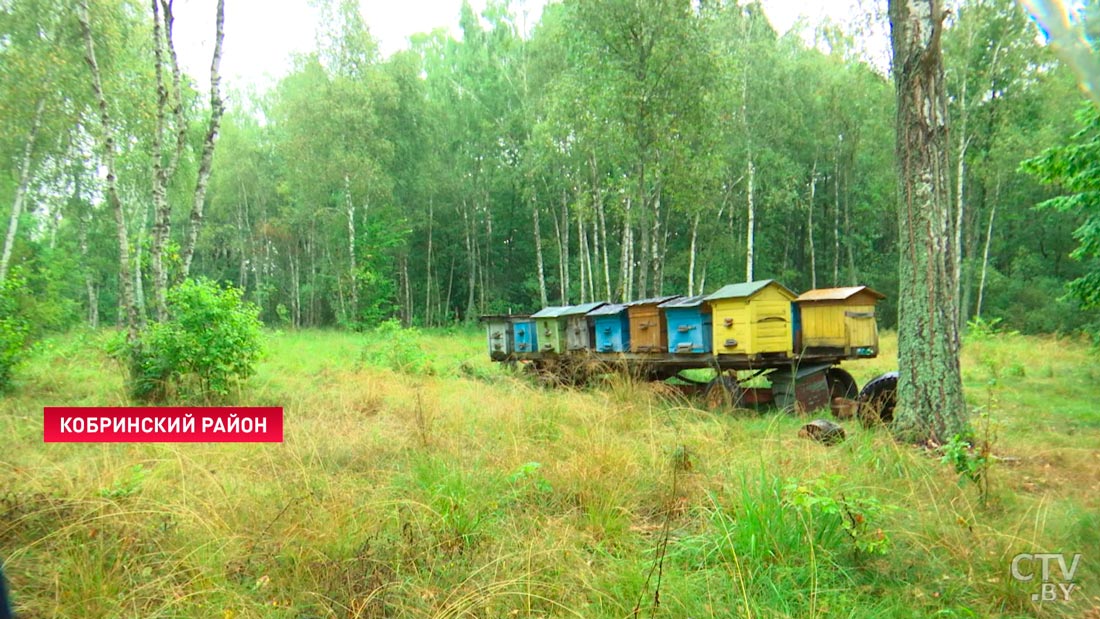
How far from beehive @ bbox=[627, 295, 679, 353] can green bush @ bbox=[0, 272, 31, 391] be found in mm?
8079

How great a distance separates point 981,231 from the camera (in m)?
30.2

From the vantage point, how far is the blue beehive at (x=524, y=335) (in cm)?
1098

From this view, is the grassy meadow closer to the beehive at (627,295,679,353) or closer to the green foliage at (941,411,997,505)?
the green foliage at (941,411,997,505)

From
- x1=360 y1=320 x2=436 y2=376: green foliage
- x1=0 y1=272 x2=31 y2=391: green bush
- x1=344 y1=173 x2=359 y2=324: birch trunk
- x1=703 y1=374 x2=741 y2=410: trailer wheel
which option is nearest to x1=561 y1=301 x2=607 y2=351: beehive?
x1=703 y1=374 x2=741 y2=410: trailer wheel

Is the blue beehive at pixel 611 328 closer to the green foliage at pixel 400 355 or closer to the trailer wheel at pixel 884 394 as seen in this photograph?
the trailer wheel at pixel 884 394

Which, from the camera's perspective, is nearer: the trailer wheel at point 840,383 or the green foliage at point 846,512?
the green foliage at point 846,512

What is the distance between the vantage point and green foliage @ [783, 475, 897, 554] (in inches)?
112

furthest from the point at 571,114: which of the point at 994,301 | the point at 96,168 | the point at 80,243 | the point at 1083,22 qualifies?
the point at 994,301

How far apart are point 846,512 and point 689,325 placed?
5059mm

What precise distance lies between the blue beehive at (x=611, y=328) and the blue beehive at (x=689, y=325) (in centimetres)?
96

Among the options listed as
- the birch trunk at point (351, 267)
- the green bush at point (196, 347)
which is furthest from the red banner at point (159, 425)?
the birch trunk at point (351, 267)

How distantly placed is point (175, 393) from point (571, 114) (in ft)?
46.1

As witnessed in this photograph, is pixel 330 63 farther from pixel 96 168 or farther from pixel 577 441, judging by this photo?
pixel 577 441

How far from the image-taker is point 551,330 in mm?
10391
